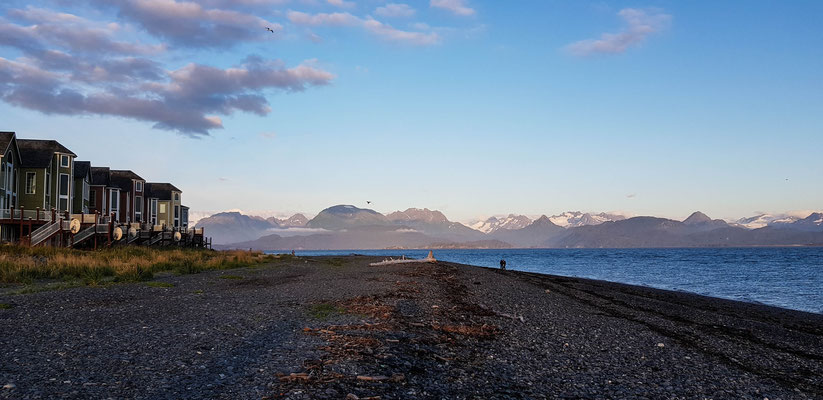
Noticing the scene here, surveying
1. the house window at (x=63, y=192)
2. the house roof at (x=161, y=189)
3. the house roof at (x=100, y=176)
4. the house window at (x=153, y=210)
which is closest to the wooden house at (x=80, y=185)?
the house roof at (x=100, y=176)

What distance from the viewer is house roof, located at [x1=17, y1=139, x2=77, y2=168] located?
51734 millimetres

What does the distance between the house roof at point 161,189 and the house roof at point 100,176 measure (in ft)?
50.5

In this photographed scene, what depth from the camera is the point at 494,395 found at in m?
8.31

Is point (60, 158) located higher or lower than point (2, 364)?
higher

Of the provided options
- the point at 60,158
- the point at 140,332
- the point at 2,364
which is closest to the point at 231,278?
the point at 140,332

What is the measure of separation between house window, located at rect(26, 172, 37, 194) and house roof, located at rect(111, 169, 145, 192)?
18916 millimetres

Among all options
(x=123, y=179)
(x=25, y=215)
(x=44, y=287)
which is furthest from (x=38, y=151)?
(x=44, y=287)

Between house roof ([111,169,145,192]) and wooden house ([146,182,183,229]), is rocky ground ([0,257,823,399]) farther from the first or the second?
wooden house ([146,182,183,229])

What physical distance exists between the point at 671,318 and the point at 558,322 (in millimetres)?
6959

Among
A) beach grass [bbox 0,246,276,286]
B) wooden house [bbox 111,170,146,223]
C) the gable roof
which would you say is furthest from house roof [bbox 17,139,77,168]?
beach grass [bbox 0,246,276,286]

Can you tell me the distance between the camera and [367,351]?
33.3 ft

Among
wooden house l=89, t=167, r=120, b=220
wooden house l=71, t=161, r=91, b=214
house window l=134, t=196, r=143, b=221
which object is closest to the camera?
wooden house l=71, t=161, r=91, b=214

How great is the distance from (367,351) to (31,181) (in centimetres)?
5453

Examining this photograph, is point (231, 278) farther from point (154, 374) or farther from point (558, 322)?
point (154, 374)
